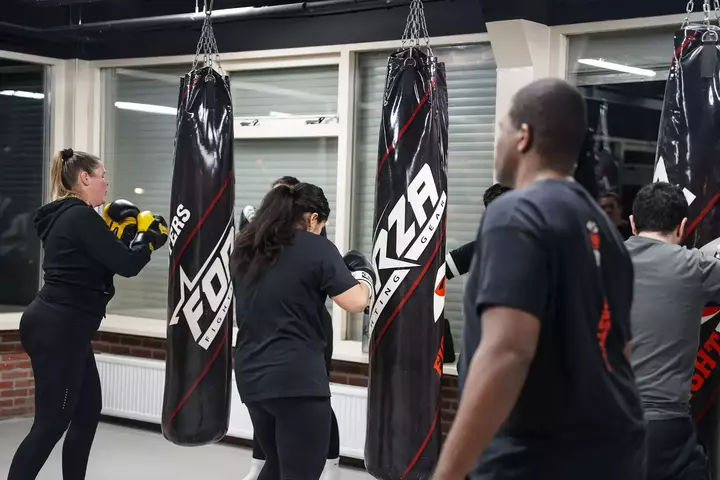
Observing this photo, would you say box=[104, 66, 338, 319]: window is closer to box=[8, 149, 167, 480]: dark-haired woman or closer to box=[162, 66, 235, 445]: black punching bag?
box=[162, 66, 235, 445]: black punching bag

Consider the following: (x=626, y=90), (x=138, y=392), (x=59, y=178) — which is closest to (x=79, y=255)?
(x=59, y=178)

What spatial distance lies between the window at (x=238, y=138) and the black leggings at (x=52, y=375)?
87.1 inches

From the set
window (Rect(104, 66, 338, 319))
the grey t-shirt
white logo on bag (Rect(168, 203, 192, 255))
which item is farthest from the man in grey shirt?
window (Rect(104, 66, 338, 319))

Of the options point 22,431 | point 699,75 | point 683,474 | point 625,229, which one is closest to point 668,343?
point 683,474

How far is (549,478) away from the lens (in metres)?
1.61

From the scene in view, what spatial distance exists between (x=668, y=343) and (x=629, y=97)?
86.6 inches

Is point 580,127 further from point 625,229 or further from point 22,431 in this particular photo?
point 22,431

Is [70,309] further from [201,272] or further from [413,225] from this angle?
[413,225]

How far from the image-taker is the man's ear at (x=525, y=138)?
1.63 m

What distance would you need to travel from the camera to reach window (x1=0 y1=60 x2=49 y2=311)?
20.5 ft

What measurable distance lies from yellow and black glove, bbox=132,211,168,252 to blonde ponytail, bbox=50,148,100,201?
1.01 feet

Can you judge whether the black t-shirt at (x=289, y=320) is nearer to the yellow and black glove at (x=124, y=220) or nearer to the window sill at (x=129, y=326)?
the yellow and black glove at (x=124, y=220)

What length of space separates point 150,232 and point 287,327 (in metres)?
1.15

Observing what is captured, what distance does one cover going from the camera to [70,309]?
357cm
